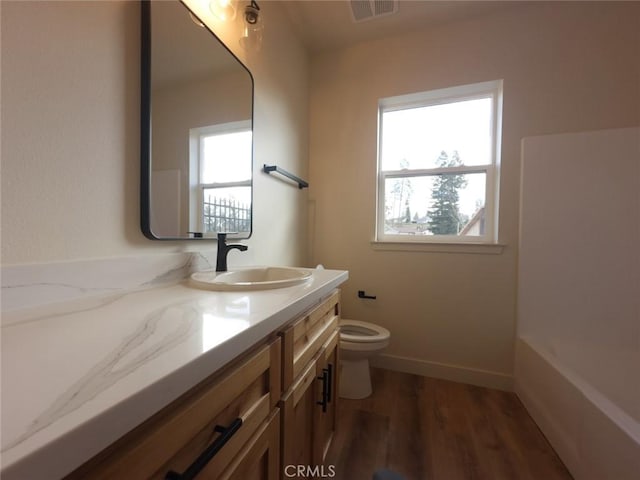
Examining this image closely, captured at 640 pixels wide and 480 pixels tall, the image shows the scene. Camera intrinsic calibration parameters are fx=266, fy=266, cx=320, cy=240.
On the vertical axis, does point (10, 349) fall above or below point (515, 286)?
above

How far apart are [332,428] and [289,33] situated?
7.96 feet

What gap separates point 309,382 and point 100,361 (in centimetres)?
64

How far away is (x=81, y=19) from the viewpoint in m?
0.71

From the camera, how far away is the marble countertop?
0.24 metres

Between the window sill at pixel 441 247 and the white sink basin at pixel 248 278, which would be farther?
the window sill at pixel 441 247

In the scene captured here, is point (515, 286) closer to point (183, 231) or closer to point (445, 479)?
point (445, 479)

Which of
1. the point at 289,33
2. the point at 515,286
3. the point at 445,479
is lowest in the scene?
the point at 445,479

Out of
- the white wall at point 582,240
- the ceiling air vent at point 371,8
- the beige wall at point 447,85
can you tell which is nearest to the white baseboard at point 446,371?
the beige wall at point 447,85

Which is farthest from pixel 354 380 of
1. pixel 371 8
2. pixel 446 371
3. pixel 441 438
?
pixel 371 8

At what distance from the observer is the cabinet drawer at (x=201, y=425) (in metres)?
0.32

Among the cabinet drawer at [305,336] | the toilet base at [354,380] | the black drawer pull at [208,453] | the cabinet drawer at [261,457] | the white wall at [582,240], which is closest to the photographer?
the black drawer pull at [208,453]

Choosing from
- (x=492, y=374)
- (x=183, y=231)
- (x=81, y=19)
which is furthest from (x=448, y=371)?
(x=81, y=19)

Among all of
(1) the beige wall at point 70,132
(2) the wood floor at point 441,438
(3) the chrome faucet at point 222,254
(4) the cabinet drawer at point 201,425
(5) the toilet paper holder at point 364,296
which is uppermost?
(1) the beige wall at point 70,132

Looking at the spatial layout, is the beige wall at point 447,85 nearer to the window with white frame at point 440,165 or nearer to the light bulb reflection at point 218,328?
the window with white frame at point 440,165
